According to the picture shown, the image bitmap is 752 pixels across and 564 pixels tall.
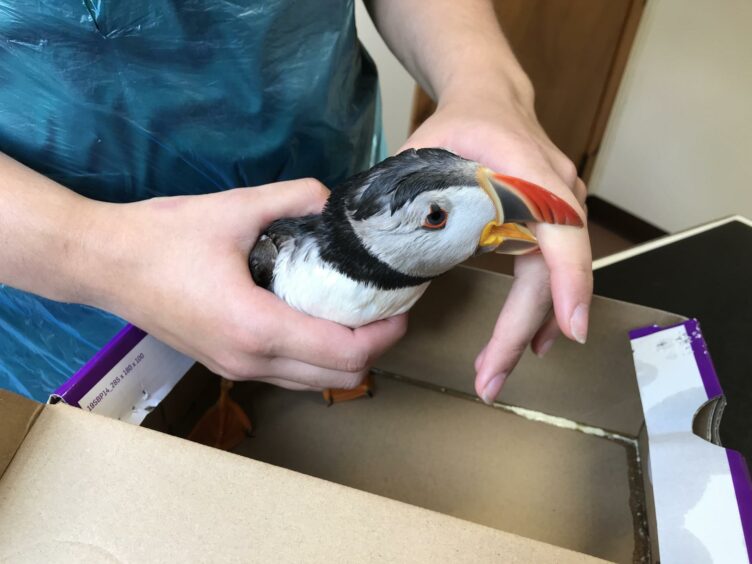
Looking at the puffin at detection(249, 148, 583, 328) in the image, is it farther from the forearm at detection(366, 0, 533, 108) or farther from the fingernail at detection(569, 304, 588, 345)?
the forearm at detection(366, 0, 533, 108)

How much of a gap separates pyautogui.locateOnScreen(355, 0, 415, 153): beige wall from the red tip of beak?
122 centimetres

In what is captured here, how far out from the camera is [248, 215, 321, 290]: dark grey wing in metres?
0.59

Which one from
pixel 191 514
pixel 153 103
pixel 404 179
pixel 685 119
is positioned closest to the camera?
pixel 191 514

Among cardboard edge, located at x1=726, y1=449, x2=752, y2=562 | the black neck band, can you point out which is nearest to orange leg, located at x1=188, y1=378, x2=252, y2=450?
the black neck band

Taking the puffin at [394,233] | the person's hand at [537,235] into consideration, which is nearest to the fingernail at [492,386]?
the person's hand at [537,235]

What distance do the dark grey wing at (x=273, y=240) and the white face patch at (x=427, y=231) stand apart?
6 centimetres

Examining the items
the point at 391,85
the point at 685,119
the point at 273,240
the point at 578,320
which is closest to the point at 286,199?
the point at 273,240

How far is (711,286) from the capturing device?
0.95 m

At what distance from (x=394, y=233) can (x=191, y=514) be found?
264mm

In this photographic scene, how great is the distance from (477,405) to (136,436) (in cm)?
51

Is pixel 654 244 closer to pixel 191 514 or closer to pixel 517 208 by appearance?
pixel 517 208

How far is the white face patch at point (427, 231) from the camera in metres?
0.52

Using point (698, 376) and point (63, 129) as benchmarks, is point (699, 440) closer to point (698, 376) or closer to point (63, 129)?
point (698, 376)

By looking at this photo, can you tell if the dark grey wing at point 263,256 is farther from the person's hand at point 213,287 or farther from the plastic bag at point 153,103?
the plastic bag at point 153,103
